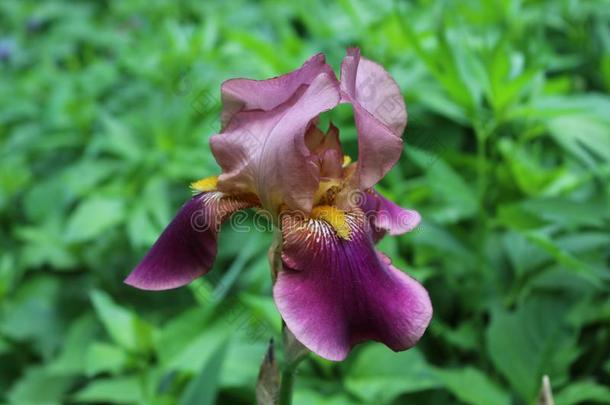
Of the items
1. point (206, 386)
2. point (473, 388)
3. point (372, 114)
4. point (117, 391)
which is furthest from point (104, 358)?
point (372, 114)

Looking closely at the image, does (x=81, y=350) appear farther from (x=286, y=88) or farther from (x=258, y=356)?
(x=286, y=88)

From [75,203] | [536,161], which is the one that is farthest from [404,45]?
[75,203]

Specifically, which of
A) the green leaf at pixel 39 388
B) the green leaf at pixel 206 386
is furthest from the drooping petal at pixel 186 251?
the green leaf at pixel 39 388

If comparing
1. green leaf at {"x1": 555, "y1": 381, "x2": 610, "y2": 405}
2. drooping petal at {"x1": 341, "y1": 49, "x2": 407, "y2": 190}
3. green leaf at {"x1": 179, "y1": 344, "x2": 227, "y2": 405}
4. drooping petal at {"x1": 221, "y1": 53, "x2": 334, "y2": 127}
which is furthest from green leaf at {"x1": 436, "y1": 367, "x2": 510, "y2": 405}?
drooping petal at {"x1": 221, "y1": 53, "x2": 334, "y2": 127}

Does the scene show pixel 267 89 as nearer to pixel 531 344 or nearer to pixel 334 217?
pixel 334 217

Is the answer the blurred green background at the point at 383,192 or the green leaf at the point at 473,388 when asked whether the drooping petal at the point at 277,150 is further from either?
the green leaf at the point at 473,388

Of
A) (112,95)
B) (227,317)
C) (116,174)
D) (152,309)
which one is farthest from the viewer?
(112,95)
